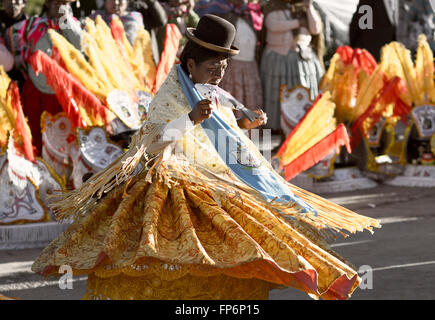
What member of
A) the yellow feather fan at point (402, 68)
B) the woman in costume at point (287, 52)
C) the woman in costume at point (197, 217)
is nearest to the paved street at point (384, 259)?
the woman in costume at point (197, 217)

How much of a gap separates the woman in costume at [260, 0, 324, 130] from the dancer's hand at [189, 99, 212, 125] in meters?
4.78

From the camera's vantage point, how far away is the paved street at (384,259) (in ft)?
13.8

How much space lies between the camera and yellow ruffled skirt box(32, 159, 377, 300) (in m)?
2.97

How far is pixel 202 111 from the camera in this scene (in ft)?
10.5

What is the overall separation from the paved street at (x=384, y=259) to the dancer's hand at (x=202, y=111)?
4.59ft

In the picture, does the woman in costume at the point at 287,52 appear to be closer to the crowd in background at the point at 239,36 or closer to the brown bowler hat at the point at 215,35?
the crowd in background at the point at 239,36

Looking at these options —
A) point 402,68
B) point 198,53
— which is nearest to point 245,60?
point 402,68

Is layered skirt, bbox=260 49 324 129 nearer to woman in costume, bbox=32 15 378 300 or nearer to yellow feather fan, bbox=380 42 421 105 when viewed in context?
yellow feather fan, bbox=380 42 421 105

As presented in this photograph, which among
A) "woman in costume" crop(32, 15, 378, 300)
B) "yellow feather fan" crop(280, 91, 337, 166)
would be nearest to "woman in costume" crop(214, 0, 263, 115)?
"yellow feather fan" crop(280, 91, 337, 166)

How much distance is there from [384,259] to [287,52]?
363cm

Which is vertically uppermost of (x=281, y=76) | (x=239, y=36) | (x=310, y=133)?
(x=239, y=36)

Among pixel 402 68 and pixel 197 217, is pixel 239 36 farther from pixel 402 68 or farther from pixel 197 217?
pixel 197 217
